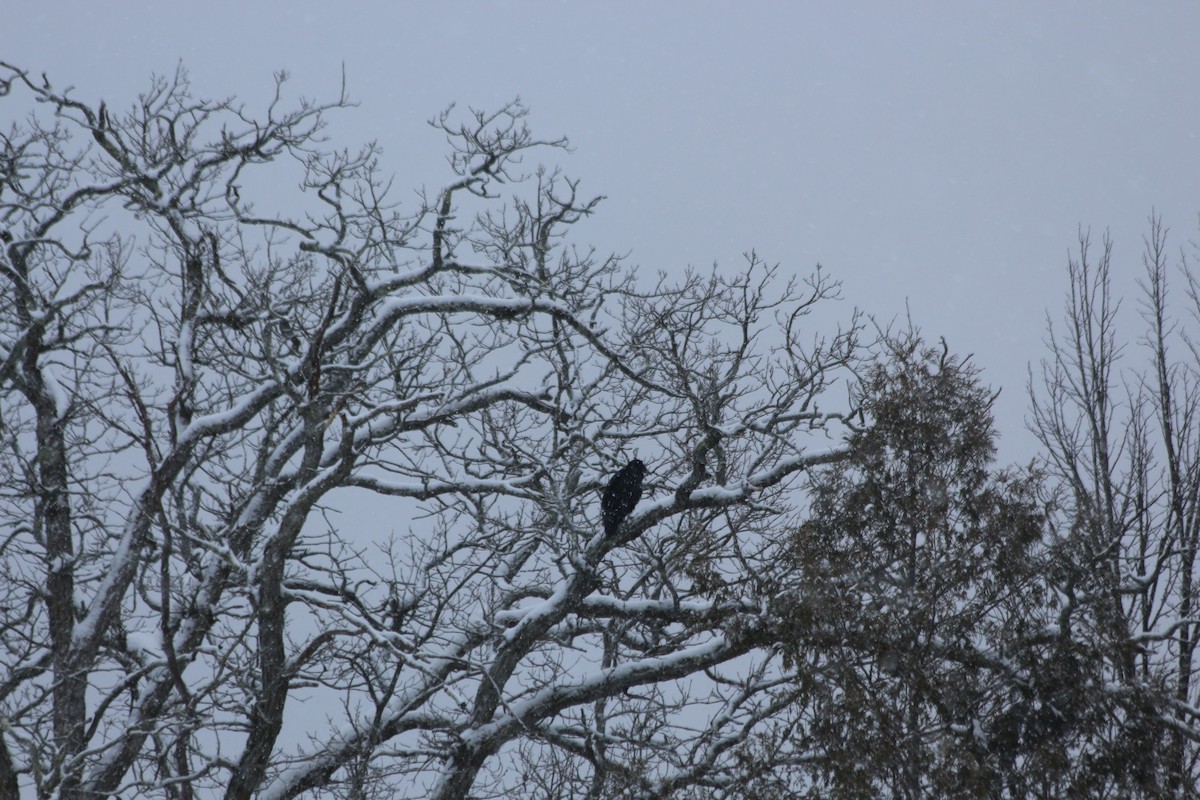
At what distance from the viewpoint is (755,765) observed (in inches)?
267

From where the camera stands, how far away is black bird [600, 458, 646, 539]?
855 cm

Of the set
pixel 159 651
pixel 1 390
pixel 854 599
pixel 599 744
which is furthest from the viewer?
pixel 1 390

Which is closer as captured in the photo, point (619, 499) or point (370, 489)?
point (619, 499)

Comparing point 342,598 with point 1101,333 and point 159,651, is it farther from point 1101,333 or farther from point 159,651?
point 1101,333

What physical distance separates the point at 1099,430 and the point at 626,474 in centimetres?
654

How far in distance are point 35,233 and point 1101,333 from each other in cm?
1181

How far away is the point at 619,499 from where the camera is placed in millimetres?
8594

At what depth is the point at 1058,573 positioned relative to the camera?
6.59 meters

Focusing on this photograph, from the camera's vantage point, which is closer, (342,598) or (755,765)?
(755,765)

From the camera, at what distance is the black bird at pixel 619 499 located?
28.0 ft

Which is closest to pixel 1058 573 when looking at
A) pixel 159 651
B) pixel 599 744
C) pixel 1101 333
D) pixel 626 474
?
pixel 626 474

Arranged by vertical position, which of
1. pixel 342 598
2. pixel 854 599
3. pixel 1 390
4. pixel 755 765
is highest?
pixel 1 390

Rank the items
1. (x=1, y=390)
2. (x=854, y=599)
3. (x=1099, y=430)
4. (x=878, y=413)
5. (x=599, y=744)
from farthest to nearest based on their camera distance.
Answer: (x=1099, y=430) < (x=1, y=390) < (x=599, y=744) < (x=878, y=413) < (x=854, y=599)

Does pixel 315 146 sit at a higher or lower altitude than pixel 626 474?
higher
